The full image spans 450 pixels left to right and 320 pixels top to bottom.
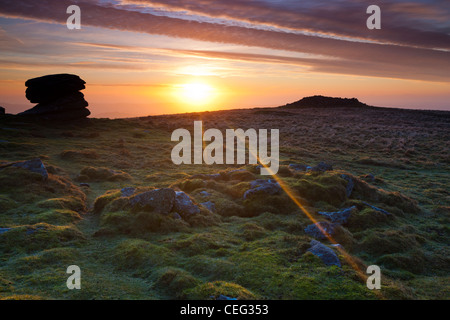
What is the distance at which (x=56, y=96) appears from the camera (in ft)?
191

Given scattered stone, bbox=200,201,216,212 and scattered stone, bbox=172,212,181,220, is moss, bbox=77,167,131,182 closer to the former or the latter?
scattered stone, bbox=200,201,216,212

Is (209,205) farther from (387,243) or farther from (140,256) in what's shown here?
(387,243)

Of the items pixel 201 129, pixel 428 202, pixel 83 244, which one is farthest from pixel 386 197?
pixel 201 129

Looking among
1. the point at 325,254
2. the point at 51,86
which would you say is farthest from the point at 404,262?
the point at 51,86

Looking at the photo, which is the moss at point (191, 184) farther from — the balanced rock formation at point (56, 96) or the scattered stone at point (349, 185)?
the balanced rock formation at point (56, 96)

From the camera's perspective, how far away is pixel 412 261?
13.2m

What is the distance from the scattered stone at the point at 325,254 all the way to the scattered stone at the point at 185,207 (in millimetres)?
6870

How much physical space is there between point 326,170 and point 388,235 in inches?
415

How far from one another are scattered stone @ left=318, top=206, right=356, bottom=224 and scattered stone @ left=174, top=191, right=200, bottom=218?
762cm

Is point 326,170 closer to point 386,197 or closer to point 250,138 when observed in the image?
point 386,197

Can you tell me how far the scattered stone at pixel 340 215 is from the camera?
17.0 meters

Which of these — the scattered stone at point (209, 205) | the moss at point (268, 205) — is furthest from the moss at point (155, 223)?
the moss at point (268, 205)

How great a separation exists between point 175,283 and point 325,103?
123 metres

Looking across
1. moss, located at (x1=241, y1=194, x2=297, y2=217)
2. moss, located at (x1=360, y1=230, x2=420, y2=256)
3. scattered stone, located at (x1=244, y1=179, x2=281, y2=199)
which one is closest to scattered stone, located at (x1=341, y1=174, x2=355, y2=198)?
moss, located at (x1=241, y1=194, x2=297, y2=217)
